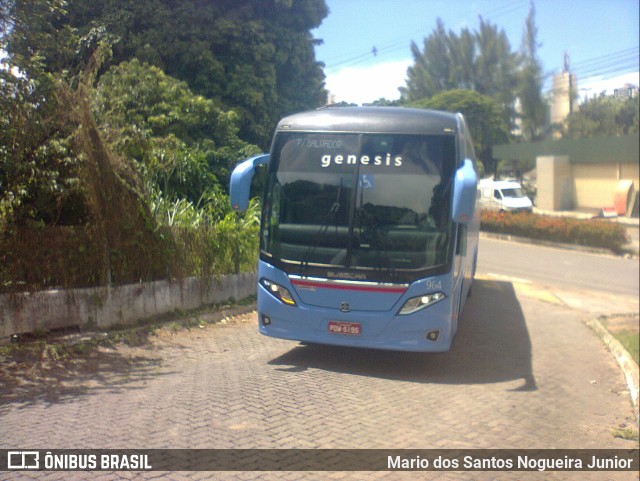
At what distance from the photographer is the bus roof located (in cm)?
797

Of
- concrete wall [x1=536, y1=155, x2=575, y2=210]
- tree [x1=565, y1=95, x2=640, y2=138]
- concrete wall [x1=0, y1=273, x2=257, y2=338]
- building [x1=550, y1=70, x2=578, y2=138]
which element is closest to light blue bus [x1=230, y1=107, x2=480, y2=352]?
concrete wall [x1=0, y1=273, x2=257, y2=338]

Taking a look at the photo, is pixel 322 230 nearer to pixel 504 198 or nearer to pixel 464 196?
pixel 464 196

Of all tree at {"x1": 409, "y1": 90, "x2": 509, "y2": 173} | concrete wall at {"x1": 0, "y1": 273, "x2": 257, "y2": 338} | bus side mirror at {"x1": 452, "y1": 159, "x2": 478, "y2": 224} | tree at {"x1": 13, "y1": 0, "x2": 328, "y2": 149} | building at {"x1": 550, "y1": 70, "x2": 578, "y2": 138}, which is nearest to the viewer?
bus side mirror at {"x1": 452, "y1": 159, "x2": 478, "y2": 224}

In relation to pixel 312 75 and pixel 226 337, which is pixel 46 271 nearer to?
pixel 226 337

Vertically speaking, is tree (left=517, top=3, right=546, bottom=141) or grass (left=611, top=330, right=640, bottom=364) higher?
tree (left=517, top=3, right=546, bottom=141)

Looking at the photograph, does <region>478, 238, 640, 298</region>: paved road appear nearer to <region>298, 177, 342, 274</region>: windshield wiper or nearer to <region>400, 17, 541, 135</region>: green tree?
<region>298, 177, 342, 274</region>: windshield wiper

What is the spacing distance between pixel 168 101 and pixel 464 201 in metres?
8.45

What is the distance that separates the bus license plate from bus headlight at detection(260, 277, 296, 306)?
547 millimetres

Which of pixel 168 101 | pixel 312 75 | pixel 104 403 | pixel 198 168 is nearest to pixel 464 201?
pixel 104 403

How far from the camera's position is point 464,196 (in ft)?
23.7

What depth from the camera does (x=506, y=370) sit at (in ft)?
28.5

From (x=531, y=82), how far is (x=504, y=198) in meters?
22.4

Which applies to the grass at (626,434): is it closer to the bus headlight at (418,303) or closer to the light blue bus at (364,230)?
the light blue bus at (364,230)

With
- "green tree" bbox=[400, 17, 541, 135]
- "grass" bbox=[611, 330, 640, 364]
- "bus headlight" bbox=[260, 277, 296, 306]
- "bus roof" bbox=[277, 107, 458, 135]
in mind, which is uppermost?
"green tree" bbox=[400, 17, 541, 135]
